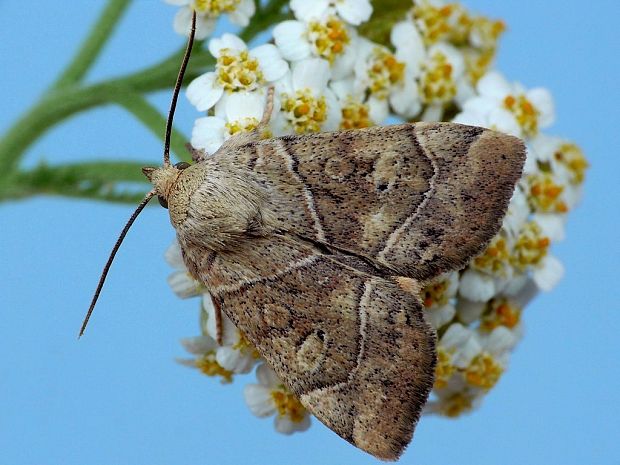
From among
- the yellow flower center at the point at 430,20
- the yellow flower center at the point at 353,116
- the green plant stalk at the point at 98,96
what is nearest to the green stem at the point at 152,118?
the green plant stalk at the point at 98,96

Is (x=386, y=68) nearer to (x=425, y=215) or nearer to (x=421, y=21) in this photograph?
(x=421, y=21)

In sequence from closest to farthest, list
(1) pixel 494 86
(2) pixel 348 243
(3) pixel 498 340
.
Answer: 1. (2) pixel 348 243
2. (3) pixel 498 340
3. (1) pixel 494 86

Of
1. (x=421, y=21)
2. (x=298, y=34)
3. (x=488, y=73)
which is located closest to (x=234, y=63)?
(x=298, y=34)

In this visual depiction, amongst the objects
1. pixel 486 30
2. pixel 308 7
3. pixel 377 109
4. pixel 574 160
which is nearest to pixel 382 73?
pixel 377 109

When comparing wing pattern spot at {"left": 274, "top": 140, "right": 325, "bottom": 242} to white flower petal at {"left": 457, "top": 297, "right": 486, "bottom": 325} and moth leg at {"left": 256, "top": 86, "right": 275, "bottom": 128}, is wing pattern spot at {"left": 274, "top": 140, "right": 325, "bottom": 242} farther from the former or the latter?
white flower petal at {"left": 457, "top": 297, "right": 486, "bottom": 325}

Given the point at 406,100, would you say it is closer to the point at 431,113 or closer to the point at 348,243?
the point at 431,113

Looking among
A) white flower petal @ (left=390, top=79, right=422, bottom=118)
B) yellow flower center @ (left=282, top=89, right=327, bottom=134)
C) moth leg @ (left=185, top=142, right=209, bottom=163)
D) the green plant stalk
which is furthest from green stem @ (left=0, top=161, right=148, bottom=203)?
white flower petal @ (left=390, top=79, right=422, bottom=118)
